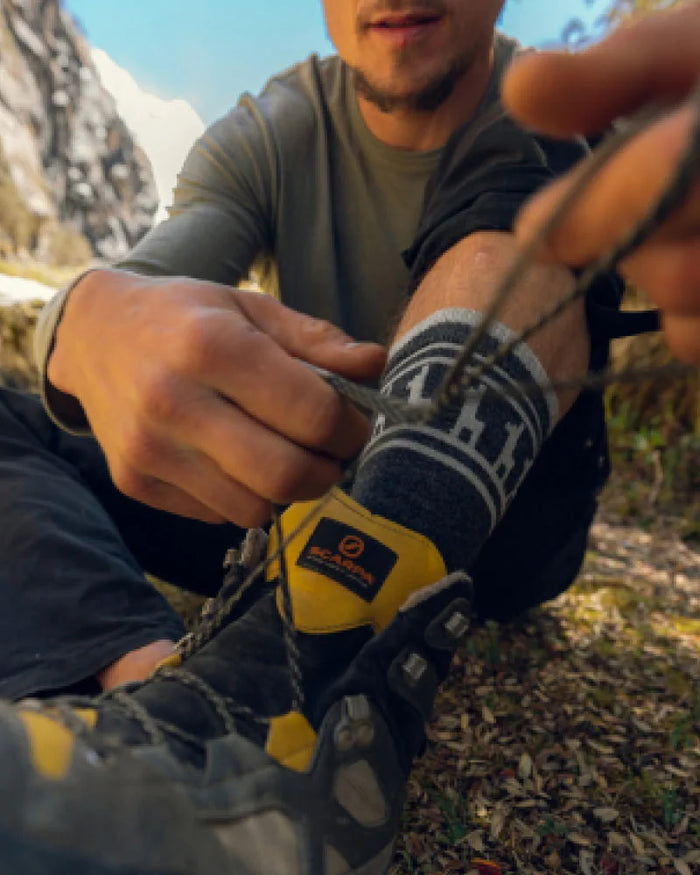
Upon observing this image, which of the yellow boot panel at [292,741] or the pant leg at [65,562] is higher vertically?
the yellow boot panel at [292,741]

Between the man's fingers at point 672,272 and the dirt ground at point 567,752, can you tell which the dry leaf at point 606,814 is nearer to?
the dirt ground at point 567,752

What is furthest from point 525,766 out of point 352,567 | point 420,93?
point 420,93

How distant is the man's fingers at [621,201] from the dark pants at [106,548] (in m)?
0.57

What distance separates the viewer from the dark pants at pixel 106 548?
0.76m

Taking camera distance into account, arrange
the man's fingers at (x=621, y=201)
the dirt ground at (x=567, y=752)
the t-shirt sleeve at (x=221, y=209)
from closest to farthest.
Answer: the man's fingers at (x=621, y=201) → the dirt ground at (x=567, y=752) → the t-shirt sleeve at (x=221, y=209)

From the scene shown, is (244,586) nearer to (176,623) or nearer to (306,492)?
(306,492)

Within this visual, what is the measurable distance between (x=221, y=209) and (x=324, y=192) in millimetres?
222

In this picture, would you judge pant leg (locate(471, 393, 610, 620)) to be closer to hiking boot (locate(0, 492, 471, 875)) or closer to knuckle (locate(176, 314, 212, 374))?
hiking boot (locate(0, 492, 471, 875))

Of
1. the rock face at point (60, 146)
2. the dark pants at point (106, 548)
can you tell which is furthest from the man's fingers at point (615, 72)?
the rock face at point (60, 146)

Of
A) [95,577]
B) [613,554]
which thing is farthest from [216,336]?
[613,554]

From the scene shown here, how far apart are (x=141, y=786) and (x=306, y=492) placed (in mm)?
226

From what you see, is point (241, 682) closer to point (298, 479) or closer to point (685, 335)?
point (298, 479)

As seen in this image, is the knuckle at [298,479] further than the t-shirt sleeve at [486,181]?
No

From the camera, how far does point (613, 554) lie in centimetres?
176
